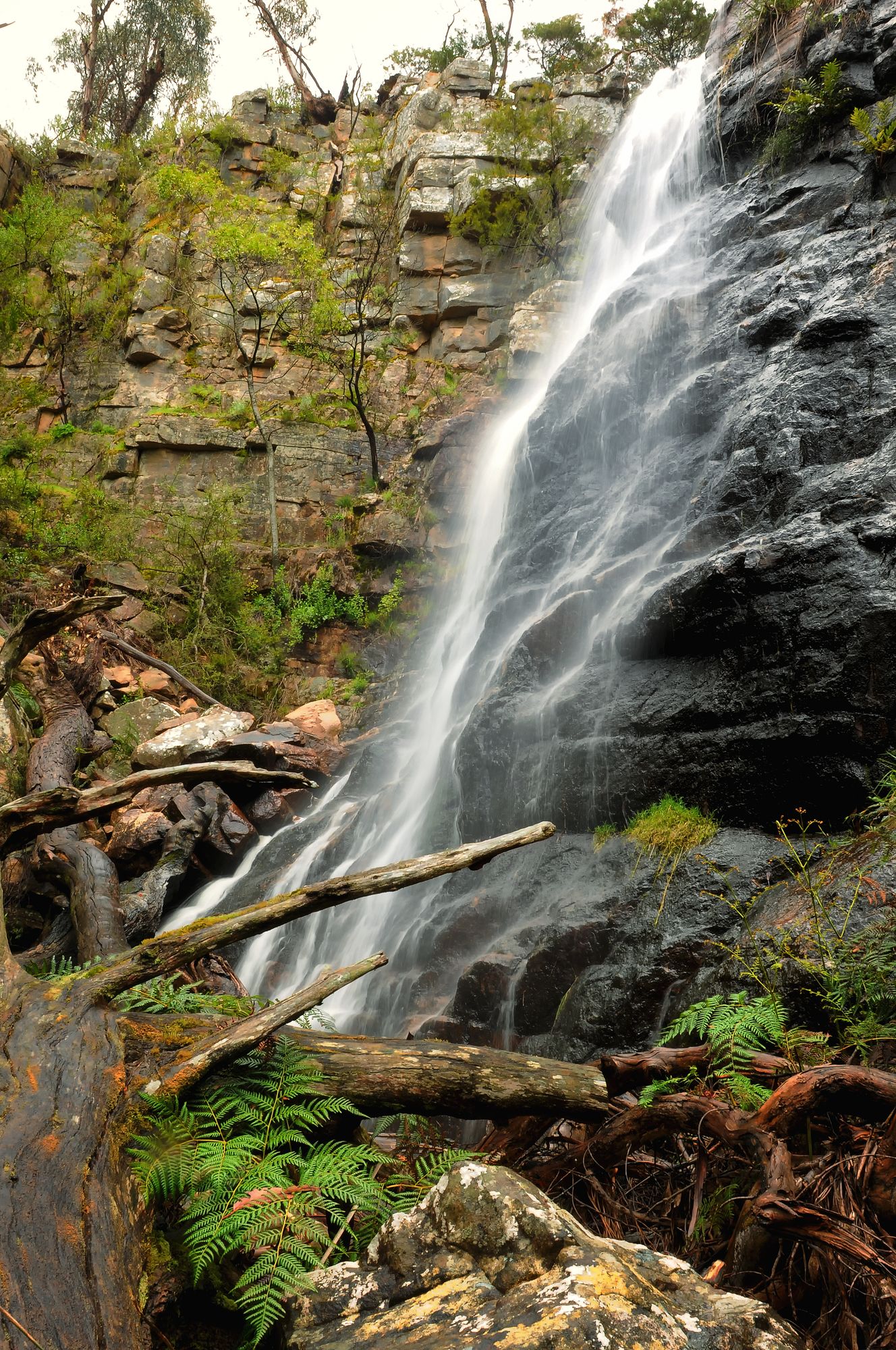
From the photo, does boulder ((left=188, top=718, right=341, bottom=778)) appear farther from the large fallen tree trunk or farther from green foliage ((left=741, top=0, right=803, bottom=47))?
green foliage ((left=741, top=0, right=803, bottom=47))

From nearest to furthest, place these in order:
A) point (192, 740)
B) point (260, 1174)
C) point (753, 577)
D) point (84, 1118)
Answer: point (260, 1174)
point (84, 1118)
point (753, 577)
point (192, 740)

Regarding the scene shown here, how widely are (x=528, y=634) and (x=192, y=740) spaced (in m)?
4.81

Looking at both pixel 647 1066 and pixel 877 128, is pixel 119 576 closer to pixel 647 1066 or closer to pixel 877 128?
pixel 877 128

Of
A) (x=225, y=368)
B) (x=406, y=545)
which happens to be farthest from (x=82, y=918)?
(x=225, y=368)

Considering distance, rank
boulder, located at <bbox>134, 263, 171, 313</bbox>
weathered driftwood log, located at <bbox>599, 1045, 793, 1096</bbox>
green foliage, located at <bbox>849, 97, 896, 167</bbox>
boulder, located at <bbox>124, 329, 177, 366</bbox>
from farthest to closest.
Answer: boulder, located at <bbox>134, 263, 171, 313</bbox>, boulder, located at <bbox>124, 329, 177, 366</bbox>, green foliage, located at <bbox>849, 97, 896, 167</bbox>, weathered driftwood log, located at <bbox>599, 1045, 793, 1096</bbox>

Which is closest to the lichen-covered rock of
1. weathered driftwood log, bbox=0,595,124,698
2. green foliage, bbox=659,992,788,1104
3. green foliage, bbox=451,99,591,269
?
green foliage, bbox=659,992,788,1104

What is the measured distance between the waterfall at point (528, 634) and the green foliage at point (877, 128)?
7.80 ft

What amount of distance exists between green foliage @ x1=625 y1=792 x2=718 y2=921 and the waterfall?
1.76 ft

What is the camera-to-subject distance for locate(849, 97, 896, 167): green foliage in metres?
9.43

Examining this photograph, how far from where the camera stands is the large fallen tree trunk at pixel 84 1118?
1830 millimetres

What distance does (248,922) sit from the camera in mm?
3299

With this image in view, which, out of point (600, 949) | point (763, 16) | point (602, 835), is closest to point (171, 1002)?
point (600, 949)

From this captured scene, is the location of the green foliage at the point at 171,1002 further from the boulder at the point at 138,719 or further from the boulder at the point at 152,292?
the boulder at the point at 152,292

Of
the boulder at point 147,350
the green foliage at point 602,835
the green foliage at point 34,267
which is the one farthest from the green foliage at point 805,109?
the green foliage at point 34,267
